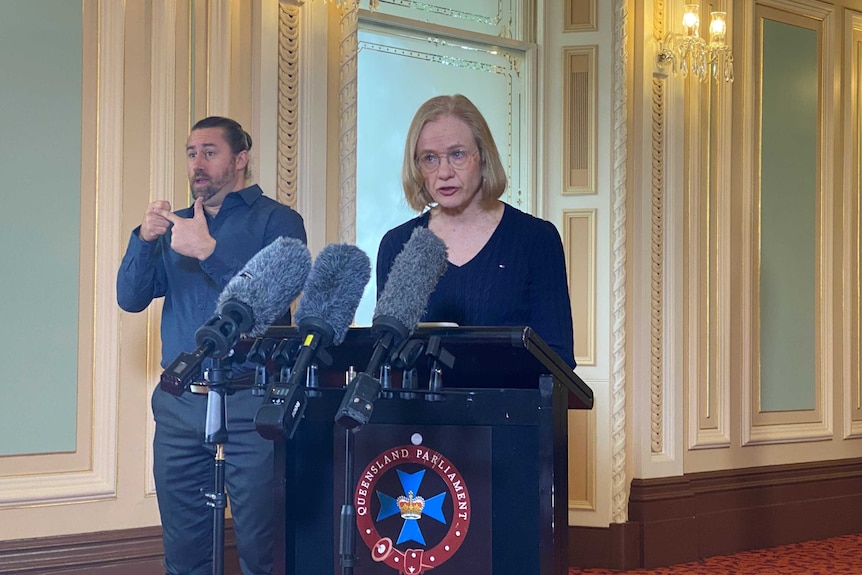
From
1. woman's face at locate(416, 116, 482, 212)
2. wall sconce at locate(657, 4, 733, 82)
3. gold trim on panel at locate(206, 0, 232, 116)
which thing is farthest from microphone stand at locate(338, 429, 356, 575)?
wall sconce at locate(657, 4, 733, 82)

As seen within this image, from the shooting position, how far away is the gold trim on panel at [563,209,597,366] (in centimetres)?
523

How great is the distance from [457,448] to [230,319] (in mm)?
453

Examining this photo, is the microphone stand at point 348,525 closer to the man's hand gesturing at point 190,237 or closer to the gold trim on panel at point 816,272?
the man's hand gesturing at point 190,237

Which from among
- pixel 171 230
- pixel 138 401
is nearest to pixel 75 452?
pixel 138 401

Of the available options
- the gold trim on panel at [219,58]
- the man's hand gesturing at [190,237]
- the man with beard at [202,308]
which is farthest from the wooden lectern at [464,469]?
the gold trim on panel at [219,58]

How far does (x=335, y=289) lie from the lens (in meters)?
1.60

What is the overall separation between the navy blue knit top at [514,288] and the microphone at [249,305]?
0.53 metres

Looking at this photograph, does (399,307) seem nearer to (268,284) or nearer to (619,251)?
(268,284)

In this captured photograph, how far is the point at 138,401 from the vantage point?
12.3ft

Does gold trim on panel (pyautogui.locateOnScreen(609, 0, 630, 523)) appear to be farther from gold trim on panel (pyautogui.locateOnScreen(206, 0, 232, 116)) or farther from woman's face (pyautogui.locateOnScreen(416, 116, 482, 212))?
woman's face (pyautogui.locateOnScreen(416, 116, 482, 212))

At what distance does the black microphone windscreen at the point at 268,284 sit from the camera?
158 cm

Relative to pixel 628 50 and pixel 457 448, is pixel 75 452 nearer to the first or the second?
pixel 457 448

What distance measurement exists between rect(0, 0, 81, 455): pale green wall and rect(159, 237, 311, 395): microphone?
7.09ft

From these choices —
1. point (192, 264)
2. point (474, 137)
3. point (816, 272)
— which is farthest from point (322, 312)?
point (816, 272)
